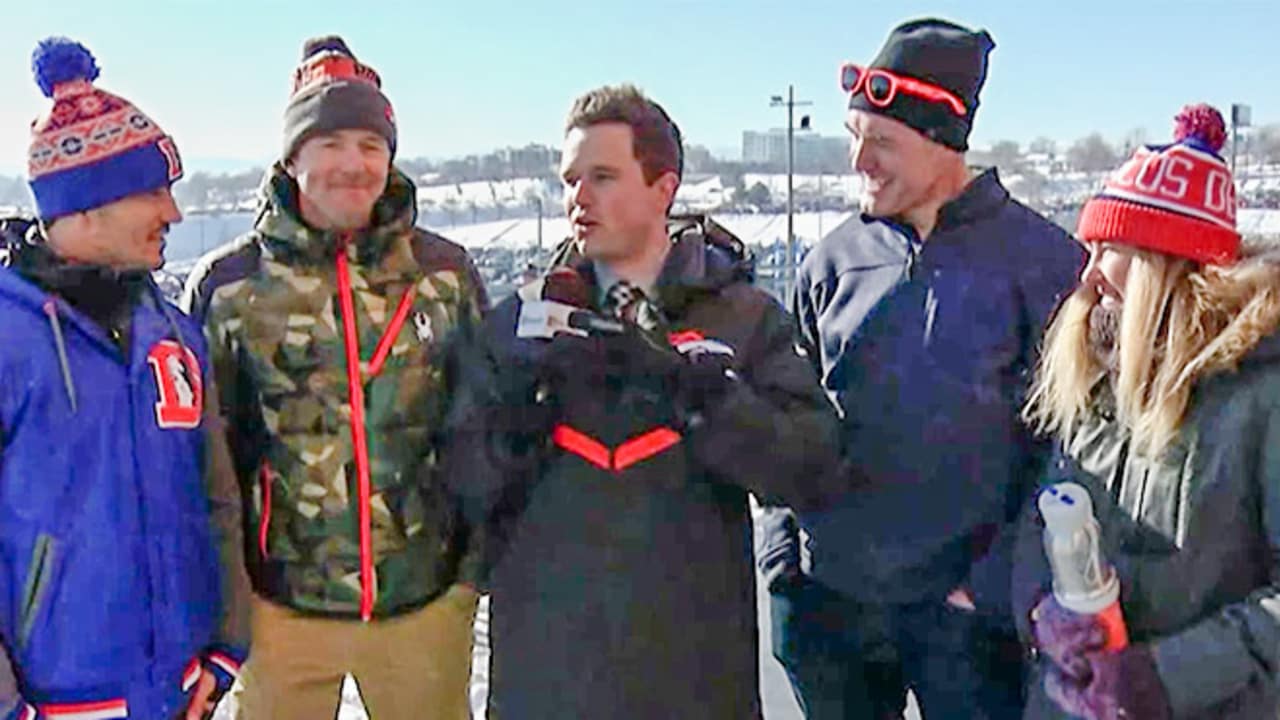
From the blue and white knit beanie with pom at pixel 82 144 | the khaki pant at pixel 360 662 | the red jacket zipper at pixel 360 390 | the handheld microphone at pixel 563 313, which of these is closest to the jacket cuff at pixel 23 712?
the khaki pant at pixel 360 662

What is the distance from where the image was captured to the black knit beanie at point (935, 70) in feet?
7.74

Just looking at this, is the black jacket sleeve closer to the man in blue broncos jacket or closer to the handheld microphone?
the handheld microphone

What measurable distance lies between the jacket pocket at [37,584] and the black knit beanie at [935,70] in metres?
1.55

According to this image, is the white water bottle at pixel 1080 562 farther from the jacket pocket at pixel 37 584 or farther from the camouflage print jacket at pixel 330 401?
the jacket pocket at pixel 37 584

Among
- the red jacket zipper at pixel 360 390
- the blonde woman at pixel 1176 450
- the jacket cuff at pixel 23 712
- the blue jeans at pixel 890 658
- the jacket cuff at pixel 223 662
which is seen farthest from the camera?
the red jacket zipper at pixel 360 390

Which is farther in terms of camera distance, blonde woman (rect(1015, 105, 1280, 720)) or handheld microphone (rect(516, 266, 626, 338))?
handheld microphone (rect(516, 266, 626, 338))

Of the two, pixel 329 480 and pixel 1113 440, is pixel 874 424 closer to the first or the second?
pixel 1113 440

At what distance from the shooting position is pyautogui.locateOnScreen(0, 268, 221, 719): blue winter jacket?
2.00 meters

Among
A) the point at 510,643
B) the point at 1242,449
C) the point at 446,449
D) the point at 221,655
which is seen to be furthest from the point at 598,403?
the point at 1242,449

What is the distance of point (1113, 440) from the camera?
6.34ft

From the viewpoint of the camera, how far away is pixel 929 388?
231 centimetres

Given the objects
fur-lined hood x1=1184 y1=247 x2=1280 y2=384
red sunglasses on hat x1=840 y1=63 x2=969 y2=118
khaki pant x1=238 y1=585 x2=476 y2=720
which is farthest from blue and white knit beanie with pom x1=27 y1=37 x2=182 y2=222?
fur-lined hood x1=1184 y1=247 x2=1280 y2=384

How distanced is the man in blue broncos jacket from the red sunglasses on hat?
122 centimetres

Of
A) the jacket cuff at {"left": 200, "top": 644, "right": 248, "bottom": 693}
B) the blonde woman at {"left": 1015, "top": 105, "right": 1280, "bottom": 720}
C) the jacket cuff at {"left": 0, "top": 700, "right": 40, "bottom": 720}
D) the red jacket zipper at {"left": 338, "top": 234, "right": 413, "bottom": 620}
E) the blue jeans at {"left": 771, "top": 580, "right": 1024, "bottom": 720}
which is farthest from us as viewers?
the red jacket zipper at {"left": 338, "top": 234, "right": 413, "bottom": 620}
